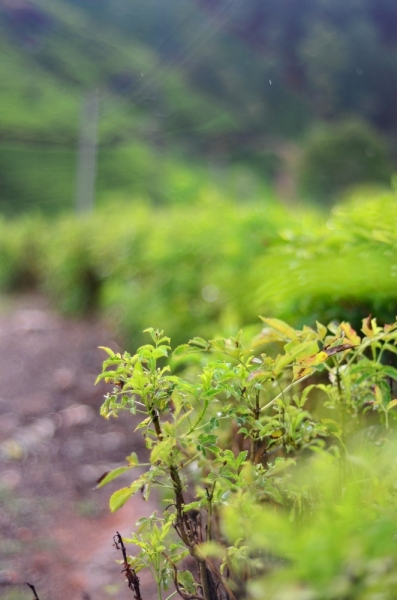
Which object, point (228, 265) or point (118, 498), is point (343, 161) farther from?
point (118, 498)

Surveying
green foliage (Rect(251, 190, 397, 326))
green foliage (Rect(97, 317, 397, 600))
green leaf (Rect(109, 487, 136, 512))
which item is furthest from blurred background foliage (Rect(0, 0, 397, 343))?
green leaf (Rect(109, 487, 136, 512))

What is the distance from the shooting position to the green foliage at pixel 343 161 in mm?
10805

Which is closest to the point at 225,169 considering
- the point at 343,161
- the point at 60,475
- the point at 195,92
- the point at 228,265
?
the point at 195,92

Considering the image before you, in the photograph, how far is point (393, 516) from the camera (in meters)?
0.56

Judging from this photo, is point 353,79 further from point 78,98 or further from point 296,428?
point 78,98

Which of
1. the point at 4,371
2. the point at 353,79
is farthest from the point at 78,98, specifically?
the point at 4,371

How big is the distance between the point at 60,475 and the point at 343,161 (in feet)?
39.1

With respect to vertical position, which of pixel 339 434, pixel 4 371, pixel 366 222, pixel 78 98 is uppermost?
pixel 78 98

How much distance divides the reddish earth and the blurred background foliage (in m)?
0.70

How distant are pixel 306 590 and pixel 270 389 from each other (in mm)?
867

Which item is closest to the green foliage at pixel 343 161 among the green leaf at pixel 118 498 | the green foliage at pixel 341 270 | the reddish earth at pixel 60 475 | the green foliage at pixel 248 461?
the reddish earth at pixel 60 475

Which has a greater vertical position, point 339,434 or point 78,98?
point 78,98

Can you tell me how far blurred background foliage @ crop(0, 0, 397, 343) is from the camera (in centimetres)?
166

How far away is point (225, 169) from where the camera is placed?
3625cm
